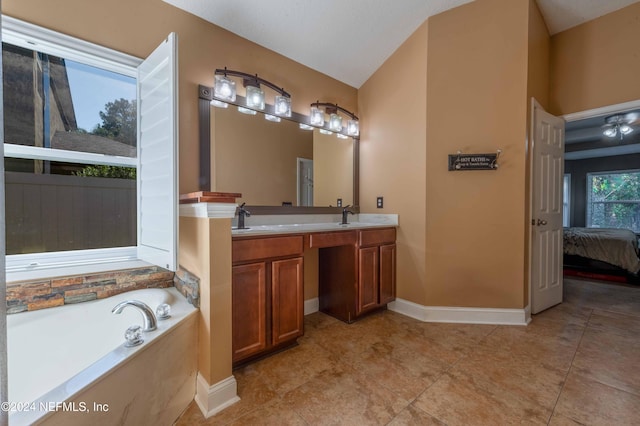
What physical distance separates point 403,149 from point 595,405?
7.29 feet

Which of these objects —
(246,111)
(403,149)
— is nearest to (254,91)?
(246,111)

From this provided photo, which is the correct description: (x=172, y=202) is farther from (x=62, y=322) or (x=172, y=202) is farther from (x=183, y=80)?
(x=183, y=80)

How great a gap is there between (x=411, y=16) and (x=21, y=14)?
277 centimetres

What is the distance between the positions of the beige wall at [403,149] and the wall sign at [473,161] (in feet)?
0.88

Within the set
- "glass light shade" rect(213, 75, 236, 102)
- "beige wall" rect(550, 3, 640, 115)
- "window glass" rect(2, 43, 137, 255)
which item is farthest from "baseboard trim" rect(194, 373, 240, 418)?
"beige wall" rect(550, 3, 640, 115)

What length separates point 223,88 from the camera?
7.29 ft

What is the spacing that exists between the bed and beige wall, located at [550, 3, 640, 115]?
230cm

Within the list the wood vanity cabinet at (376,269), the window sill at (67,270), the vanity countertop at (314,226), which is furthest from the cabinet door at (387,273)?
the window sill at (67,270)

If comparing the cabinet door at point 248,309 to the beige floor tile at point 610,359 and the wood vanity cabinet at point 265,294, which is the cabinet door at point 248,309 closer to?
the wood vanity cabinet at point 265,294

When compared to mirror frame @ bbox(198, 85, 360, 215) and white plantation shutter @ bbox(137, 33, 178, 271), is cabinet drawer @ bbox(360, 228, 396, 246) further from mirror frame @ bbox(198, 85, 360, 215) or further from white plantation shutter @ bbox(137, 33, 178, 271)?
white plantation shutter @ bbox(137, 33, 178, 271)

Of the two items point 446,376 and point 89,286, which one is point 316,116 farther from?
point 446,376

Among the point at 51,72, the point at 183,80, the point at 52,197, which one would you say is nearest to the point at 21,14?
the point at 51,72

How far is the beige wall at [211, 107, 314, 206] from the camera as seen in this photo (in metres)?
2.29

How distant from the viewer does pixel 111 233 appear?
2031mm
